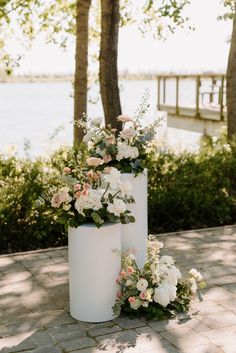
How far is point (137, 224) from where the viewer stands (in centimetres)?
574

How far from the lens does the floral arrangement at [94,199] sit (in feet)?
16.4

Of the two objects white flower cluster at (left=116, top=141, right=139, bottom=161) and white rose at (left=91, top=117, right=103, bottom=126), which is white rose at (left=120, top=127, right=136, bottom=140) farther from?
white rose at (left=91, top=117, right=103, bottom=126)

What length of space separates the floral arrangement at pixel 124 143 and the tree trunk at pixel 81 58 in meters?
6.16

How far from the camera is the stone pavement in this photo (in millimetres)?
4641

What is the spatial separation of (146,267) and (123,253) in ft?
0.83

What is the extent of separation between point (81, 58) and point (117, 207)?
24.5 feet

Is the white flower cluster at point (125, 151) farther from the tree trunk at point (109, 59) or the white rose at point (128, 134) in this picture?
the tree trunk at point (109, 59)

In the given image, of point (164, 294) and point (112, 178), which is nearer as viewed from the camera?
point (112, 178)

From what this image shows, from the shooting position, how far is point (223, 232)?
838 cm

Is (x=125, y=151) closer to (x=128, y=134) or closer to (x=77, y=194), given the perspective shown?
(x=128, y=134)

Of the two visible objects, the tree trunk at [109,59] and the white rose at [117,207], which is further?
the tree trunk at [109,59]

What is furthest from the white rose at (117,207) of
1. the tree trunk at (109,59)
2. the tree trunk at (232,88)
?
the tree trunk at (232,88)

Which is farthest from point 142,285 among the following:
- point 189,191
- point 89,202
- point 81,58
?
point 81,58

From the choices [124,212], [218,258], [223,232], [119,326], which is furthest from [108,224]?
[223,232]
